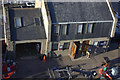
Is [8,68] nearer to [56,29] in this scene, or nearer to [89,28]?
[56,29]

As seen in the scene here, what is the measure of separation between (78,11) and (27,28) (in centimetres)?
888

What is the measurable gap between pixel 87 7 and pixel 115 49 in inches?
411

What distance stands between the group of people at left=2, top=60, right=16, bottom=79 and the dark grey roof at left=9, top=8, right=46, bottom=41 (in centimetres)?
385

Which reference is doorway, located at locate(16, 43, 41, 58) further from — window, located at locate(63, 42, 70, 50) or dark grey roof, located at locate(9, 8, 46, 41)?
window, located at locate(63, 42, 70, 50)

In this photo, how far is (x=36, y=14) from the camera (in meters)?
31.9

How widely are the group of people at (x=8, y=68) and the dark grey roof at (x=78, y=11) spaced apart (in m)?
9.25

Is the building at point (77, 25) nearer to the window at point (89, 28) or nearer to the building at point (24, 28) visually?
the window at point (89, 28)

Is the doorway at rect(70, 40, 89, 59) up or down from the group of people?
up

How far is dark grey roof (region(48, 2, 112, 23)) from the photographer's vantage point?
29.7m

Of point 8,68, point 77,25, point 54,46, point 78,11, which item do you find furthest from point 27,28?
point 78,11

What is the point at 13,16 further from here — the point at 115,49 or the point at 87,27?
the point at 115,49

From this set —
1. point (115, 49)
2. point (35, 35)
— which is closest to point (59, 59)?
point (35, 35)

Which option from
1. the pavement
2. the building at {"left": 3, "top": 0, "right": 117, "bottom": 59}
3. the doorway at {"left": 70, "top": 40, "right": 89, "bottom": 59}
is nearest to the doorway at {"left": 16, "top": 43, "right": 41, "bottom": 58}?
the pavement

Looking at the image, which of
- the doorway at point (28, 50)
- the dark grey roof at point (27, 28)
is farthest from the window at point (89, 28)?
the doorway at point (28, 50)
